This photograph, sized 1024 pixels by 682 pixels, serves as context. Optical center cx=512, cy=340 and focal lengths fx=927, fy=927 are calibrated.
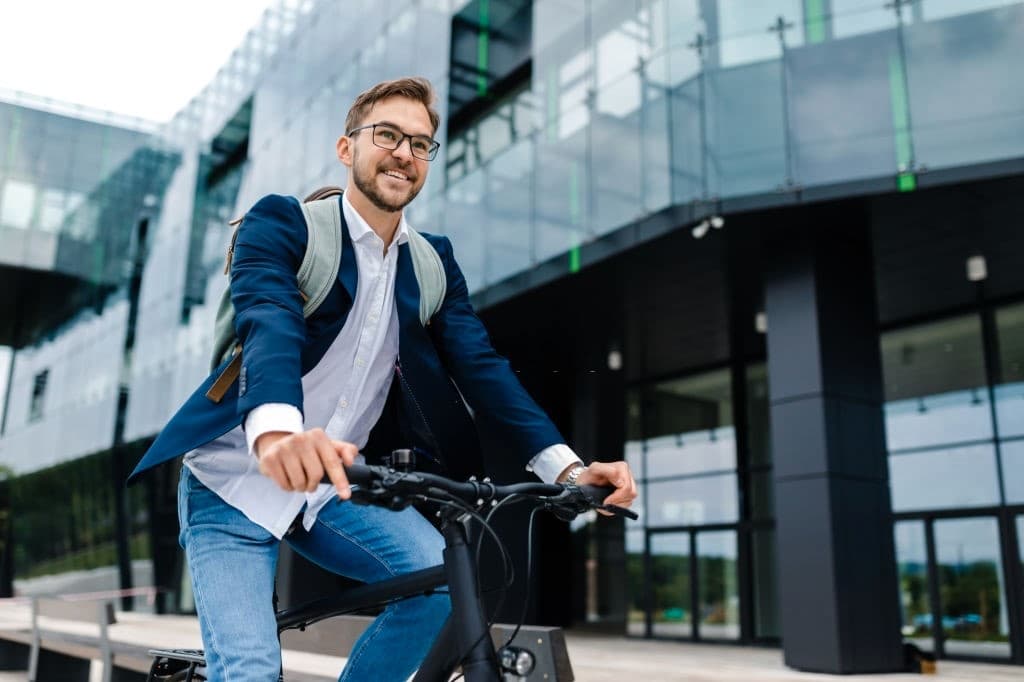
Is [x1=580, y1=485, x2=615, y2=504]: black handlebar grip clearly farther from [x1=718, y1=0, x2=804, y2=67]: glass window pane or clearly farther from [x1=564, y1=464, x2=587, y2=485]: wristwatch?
[x1=718, y1=0, x2=804, y2=67]: glass window pane

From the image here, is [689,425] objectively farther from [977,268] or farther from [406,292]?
[406,292]

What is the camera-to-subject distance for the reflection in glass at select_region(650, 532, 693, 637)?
17.0 metres

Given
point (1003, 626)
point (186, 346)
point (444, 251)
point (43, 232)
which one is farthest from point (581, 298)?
point (43, 232)

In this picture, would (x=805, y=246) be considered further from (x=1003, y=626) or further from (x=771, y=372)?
(x=1003, y=626)

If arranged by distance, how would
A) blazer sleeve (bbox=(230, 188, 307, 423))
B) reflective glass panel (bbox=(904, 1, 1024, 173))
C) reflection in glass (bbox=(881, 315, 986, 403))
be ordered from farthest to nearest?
reflection in glass (bbox=(881, 315, 986, 403))
reflective glass panel (bbox=(904, 1, 1024, 173))
blazer sleeve (bbox=(230, 188, 307, 423))

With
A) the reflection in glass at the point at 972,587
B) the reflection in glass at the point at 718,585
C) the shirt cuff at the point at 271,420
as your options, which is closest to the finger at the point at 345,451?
the shirt cuff at the point at 271,420

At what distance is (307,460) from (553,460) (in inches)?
30.8

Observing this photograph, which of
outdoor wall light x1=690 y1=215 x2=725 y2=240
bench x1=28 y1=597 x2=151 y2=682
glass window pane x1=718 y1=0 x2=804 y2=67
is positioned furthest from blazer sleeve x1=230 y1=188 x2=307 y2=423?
glass window pane x1=718 y1=0 x2=804 y2=67

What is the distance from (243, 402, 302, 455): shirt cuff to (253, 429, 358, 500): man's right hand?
0.12 m

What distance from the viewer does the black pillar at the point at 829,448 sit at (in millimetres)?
10594

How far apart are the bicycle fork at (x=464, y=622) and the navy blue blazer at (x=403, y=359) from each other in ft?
1.59

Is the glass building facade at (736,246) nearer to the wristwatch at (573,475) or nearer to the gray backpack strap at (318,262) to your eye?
the wristwatch at (573,475)

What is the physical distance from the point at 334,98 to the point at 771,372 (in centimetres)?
1288

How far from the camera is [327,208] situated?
2.18 metres
